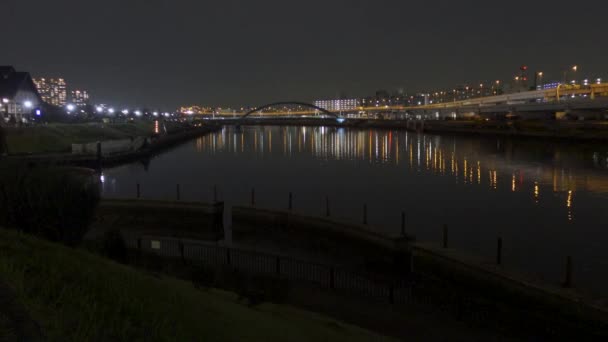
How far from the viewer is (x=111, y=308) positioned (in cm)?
464

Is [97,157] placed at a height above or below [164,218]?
above

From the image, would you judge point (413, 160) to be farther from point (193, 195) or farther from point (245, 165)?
point (193, 195)

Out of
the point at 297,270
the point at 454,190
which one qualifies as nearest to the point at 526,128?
the point at 454,190

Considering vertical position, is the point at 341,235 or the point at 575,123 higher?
the point at 575,123

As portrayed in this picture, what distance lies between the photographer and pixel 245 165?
178 feet

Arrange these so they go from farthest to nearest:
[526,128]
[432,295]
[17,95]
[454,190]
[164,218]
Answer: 1. [526,128]
2. [17,95]
3. [454,190]
4. [164,218]
5. [432,295]

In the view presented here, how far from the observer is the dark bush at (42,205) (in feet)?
31.5

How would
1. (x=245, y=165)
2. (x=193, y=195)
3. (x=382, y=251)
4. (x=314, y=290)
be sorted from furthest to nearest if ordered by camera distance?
(x=245, y=165) < (x=193, y=195) < (x=382, y=251) < (x=314, y=290)

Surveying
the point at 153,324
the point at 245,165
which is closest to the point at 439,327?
the point at 153,324

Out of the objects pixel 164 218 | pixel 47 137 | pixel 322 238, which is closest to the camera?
pixel 322 238

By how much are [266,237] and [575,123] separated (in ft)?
282

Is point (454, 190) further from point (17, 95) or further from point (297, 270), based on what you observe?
point (17, 95)

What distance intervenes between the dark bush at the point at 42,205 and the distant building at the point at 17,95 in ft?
239

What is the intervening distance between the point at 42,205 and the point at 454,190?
2895 centimetres
